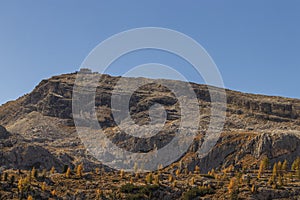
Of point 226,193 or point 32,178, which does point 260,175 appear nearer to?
point 226,193

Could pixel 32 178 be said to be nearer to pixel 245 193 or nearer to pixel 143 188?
pixel 143 188

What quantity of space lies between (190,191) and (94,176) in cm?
3827

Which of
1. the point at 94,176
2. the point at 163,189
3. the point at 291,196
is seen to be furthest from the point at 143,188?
the point at 291,196

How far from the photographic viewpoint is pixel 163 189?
166m

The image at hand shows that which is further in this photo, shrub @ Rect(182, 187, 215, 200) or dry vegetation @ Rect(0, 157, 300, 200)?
shrub @ Rect(182, 187, 215, 200)

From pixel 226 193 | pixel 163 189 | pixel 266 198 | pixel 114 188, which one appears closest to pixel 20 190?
pixel 114 188

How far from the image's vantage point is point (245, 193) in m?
159

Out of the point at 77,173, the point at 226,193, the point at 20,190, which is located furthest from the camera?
the point at 77,173

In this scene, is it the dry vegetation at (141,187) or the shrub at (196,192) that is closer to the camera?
the dry vegetation at (141,187)

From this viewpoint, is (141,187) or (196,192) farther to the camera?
(141,187)

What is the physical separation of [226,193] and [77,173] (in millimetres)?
53739

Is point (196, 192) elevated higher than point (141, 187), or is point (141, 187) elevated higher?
point (141, 187)

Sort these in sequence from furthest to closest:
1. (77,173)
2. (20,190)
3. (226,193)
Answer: (77,173) → (226,193) → (20,190)

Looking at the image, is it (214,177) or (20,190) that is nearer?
(20,190)
